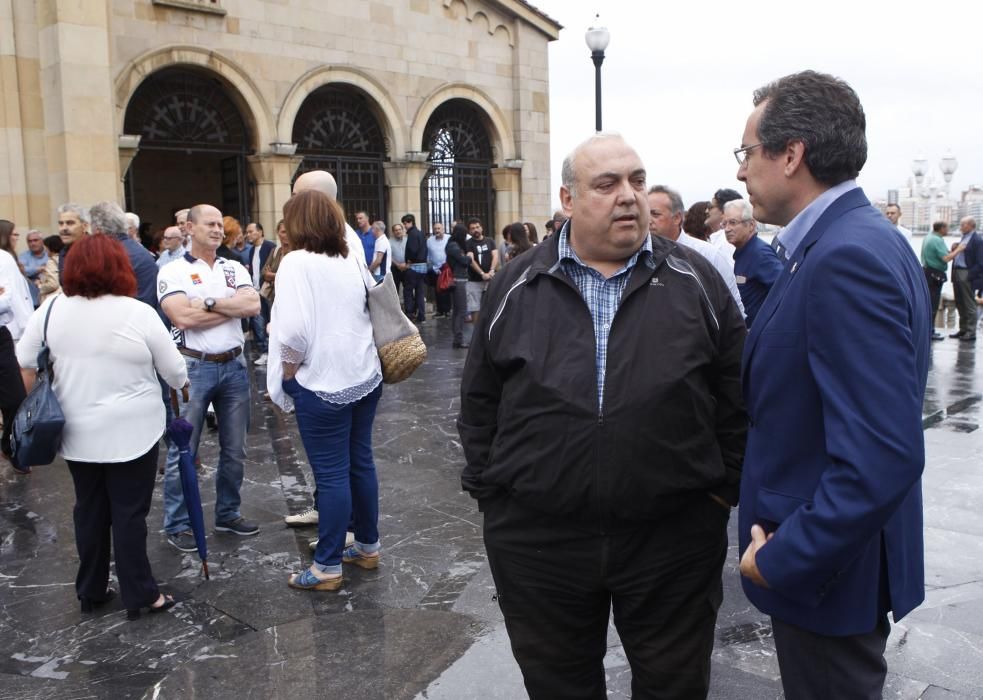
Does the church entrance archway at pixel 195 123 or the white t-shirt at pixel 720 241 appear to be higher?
the church entrance archway at pixel 195 123

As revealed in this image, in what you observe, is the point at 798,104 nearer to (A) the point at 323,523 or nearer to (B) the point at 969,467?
(A) the point at 323,523

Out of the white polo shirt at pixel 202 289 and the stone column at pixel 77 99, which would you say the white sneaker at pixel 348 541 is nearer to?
the white polo shirt at pixel 202 289

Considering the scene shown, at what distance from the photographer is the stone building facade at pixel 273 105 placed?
10.9 m

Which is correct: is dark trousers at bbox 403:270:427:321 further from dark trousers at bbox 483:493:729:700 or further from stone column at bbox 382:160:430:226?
dark trousers at bbox 483:493:729:700

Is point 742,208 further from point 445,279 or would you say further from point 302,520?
point 445,279

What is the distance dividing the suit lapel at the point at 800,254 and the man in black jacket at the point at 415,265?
12991 mm

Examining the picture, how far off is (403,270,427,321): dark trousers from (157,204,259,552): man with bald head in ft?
33.2

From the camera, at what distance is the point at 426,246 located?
15.1 m

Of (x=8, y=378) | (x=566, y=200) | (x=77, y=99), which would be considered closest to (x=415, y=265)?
(x=77, y=99)

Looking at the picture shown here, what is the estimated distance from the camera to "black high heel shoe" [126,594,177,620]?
3824 millimetres

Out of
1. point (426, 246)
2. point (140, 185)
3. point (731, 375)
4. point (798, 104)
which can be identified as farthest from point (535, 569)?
point (140, 185)

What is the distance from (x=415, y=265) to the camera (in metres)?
14.8

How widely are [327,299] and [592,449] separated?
206 centimetres

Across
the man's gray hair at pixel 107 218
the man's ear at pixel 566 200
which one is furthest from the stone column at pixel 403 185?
the man's ear at pixel 566 200
